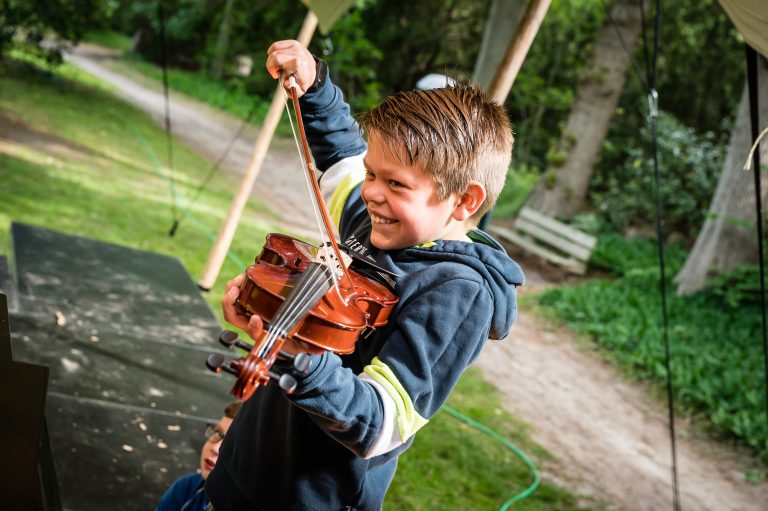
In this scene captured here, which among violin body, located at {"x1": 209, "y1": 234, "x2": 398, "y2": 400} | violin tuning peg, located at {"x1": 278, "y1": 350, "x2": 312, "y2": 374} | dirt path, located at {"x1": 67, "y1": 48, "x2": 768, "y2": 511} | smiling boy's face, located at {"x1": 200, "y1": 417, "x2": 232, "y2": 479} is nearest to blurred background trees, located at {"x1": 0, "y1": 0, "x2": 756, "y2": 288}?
dirt path, located at {"x1": 67, "y1": 48, "x2": 768, "y2": 511}

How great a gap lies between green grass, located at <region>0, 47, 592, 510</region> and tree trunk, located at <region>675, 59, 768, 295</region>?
4903mm

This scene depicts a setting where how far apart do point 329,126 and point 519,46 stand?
6.36 feet

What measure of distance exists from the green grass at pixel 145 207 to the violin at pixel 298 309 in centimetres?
274

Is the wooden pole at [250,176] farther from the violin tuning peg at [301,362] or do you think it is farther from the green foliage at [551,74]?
the green foliage at [551,74]

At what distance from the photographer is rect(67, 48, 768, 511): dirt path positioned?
5.59 metres

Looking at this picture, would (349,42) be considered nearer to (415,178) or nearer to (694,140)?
(694,140)

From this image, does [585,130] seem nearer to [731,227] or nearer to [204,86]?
[731,227]

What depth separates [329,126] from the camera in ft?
7.20

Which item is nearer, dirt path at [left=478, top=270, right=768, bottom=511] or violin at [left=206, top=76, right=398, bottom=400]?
violin at [left=206, top=76, right=398, bottom=400]

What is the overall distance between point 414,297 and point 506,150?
39cm

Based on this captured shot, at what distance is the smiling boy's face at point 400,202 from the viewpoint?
1627mm

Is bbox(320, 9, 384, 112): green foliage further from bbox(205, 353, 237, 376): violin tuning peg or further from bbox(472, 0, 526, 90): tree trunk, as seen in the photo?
bbox(205, 353, 237, 376): violin tuning peg

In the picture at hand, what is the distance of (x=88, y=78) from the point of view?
18.1m

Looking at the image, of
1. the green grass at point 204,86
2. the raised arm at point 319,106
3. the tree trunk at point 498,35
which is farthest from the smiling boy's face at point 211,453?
the green grass at point 204,86
